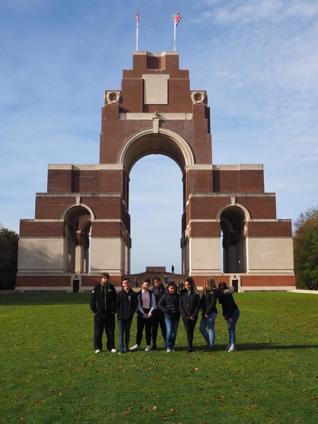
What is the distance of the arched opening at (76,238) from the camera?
49500 mm

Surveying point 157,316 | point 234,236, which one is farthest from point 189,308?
point 234,236

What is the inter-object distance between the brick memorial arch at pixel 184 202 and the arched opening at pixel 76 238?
23cm

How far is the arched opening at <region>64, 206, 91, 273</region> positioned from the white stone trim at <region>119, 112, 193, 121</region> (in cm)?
1074

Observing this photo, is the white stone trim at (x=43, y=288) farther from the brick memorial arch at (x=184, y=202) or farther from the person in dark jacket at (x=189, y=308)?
the person in dark jacket at (x=189, y=308)

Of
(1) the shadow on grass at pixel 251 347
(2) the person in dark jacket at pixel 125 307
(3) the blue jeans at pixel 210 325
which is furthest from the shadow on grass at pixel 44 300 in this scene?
(3) the blue jeans at pixel 210 325

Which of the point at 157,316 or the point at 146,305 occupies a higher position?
the point at 146,305

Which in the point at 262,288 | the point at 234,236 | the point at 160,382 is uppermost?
the point at 234,236

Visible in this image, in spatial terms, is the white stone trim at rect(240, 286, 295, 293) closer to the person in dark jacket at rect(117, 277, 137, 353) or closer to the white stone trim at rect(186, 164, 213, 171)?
the white stone trim at rect(186, 164, 213, 171)

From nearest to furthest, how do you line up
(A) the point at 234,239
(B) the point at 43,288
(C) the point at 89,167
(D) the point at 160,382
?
(D) the point at 160,382 < (B) the point at 43,288 < (C) the point at 89,167 < (A) the point at 234,239

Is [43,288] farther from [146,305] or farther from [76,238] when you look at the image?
[146,305]

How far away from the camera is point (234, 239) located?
2179 inches

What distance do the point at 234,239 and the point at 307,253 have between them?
10.1m

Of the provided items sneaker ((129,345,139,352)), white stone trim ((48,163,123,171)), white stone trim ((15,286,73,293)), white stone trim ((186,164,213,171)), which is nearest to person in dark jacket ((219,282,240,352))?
sneaker ((129,345,139,352))

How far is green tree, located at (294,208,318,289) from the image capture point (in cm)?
5783
